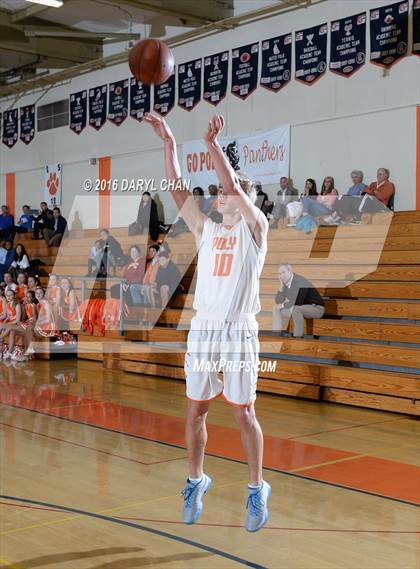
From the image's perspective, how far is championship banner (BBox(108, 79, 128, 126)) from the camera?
17.2m

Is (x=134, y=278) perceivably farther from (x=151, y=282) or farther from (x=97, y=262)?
(x=97, y=262)

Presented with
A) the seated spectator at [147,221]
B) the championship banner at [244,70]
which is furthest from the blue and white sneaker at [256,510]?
the championship banner at [244,70]

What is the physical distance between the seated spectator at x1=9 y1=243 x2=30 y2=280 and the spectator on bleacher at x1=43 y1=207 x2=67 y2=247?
0.65 m

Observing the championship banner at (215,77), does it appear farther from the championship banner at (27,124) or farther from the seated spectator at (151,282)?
the championship banner at (27,124)

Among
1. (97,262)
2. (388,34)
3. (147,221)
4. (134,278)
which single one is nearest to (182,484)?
(134,278)

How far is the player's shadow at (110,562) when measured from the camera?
4.47m

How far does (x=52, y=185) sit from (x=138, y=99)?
3841mm

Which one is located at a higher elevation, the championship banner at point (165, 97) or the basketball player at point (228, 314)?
the championship banner at point (165, 97)

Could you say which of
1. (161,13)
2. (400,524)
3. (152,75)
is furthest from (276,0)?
(152,75)

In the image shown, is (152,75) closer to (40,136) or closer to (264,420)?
(264,420)

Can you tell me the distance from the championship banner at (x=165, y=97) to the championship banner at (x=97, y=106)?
1.95 m

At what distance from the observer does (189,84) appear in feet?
51.5

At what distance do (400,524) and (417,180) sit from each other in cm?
801

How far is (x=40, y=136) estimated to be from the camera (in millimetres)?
19906
